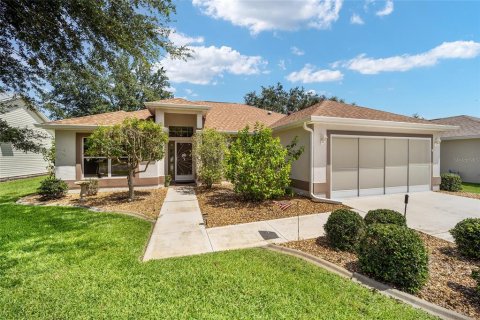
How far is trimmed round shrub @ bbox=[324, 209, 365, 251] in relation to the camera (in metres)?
4.75

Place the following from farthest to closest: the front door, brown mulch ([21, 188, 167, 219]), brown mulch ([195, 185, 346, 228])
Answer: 1. the front door
2. brown mulch ([21, 188, 167, 219])
3. brown mulch ([195, 185, 346, 228])

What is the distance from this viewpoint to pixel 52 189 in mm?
9836

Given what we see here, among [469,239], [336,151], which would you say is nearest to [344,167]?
[336,151]

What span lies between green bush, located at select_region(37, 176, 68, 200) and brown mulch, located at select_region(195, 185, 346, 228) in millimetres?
6325

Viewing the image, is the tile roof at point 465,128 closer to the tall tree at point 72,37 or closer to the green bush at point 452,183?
the green bush at point 452,183

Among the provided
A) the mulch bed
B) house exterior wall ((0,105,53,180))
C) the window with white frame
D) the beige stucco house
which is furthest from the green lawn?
house exterior wall ((0,105,53,180))

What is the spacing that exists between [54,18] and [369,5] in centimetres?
1002

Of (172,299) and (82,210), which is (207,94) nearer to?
(82,210)

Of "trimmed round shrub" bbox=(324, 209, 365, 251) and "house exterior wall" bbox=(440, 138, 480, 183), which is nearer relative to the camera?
"trimmed round shrub" bbox=(324, 209, 365, 251)

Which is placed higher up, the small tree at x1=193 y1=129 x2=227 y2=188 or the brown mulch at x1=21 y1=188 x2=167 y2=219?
the small tree at x1=193 y1=129 x2=227 y2=188

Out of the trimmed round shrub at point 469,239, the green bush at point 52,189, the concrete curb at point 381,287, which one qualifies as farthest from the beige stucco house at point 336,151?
the concrete curb at point 381,287

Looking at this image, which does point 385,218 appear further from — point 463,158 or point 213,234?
point 463,158

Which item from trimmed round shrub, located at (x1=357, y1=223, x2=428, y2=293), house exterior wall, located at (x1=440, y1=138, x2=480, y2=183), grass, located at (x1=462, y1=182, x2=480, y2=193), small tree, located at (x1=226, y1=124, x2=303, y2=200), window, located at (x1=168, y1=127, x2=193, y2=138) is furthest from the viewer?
→ house exterior wall, located at (x1=440, y1=138, x2=480, y2=183)

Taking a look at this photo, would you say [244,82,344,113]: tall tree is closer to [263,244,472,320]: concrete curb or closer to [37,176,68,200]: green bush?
[37,176,68,200]: green bush
